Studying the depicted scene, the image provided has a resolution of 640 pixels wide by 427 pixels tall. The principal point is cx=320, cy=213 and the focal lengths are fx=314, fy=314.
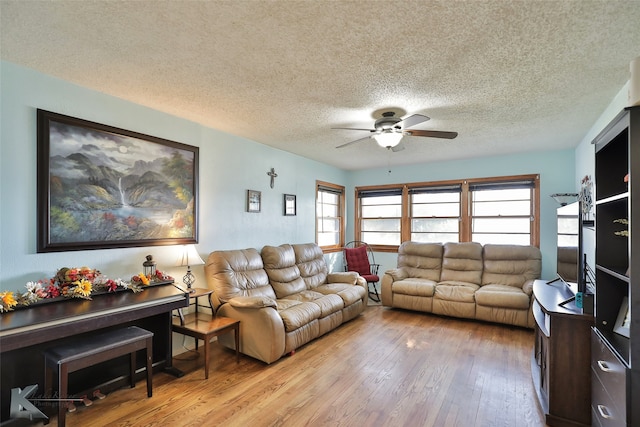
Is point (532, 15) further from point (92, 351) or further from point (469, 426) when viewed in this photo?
point (92, 351)

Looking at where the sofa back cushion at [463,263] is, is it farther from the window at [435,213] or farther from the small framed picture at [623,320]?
the small framed picture at [623,320]

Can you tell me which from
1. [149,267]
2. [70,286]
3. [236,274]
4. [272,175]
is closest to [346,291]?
[236,274]

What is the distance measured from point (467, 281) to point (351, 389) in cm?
307

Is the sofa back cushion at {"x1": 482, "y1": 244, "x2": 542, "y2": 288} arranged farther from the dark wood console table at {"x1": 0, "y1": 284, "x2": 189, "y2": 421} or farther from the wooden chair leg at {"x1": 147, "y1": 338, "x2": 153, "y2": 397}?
the wooden chair leg at {"x1": 147, "y1": 338, "x2": 153, "y2": 397}

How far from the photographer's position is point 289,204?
5016mm

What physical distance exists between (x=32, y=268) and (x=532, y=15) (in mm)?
3674

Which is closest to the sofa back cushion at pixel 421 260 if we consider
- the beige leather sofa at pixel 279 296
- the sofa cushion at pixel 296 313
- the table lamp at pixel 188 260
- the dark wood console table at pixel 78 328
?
the beige leather sofa at pixel 279 296

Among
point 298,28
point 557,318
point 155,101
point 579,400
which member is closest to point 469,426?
point 579,400

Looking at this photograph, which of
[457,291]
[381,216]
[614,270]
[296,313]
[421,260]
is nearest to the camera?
[614,270]

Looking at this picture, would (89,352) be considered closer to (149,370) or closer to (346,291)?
(149,370)

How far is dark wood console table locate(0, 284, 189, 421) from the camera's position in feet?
6.16

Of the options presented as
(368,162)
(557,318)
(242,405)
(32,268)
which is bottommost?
(242,405)

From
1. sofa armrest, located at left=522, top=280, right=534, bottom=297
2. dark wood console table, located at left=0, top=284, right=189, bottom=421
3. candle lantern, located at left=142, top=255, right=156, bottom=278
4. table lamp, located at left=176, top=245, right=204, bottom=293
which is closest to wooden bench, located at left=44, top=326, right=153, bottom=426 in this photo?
dark wood console table, located at left=0, top=284, right=189, bottom=421

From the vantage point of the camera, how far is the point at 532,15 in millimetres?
1676
